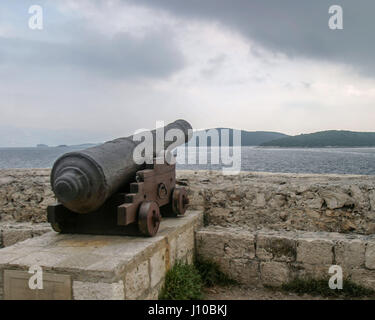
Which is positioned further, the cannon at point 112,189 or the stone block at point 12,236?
the stone block at point 12,236

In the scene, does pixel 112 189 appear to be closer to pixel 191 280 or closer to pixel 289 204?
pixel 191 280

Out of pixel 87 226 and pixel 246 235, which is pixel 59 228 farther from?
pixel 246 235

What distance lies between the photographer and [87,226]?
383cm

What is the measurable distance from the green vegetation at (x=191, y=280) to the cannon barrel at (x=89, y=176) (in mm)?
1012

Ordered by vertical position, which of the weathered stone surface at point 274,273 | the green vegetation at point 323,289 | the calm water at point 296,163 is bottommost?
the calm water at point 296,163

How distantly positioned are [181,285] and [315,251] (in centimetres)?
155

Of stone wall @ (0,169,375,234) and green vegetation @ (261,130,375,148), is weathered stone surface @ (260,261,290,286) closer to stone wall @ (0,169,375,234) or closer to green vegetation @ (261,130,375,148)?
stone wall @ (0,169,375,234)

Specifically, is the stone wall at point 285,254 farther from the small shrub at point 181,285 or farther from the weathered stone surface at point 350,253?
the small shrub at point 181,285

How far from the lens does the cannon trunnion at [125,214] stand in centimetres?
354

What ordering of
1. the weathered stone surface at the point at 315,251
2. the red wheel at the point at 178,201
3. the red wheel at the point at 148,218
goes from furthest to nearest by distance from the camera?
the red wheel at the point at 178,201 < the weathered stone surface at the point at 315,251 < the red wheel at the point at 148,218

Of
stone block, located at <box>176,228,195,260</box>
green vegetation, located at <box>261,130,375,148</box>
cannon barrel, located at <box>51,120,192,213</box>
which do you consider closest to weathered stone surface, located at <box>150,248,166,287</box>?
stone block, located at <box>176,228,195,260</box>

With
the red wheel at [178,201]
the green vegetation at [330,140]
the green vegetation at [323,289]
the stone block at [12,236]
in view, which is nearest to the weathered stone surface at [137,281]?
the red wheel at [178,201]

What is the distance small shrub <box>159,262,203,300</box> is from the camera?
11.8 feet
